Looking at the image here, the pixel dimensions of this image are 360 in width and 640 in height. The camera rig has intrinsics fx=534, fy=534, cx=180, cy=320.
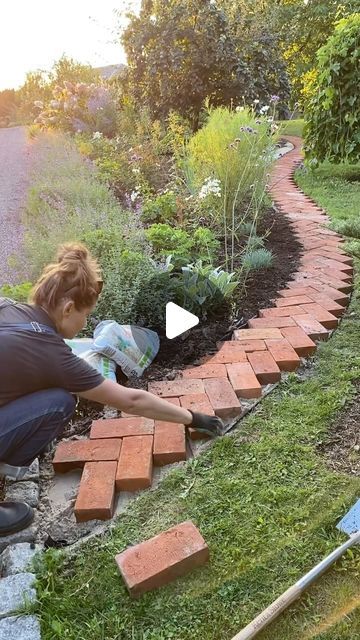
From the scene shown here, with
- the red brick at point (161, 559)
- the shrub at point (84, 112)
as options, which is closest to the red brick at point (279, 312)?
the red brick at point (161, 559)

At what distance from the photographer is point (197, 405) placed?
2.23m

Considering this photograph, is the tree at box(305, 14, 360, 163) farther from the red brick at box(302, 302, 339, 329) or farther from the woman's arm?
the woman's arm

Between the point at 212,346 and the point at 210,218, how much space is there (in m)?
1.75

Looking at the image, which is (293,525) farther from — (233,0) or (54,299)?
(233,0)

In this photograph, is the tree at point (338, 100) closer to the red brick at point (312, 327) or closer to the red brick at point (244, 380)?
the red brick at point (312, 327)

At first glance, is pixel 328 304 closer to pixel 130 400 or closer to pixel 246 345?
pixel 246 345

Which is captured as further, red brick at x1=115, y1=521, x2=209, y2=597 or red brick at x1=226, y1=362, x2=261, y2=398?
red brick at x1=226, y1=362, x2=261, y2=398

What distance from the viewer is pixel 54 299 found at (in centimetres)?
173

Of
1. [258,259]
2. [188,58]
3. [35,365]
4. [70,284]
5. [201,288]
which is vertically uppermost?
[188,58]

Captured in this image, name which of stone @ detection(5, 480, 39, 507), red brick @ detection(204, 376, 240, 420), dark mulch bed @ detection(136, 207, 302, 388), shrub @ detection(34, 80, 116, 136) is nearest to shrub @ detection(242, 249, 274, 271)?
dark mulch bed @ detection(136, 207, 302, 388)

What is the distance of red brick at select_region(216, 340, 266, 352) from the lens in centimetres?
264

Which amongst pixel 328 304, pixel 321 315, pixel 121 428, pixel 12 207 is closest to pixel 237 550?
pixel 121 428

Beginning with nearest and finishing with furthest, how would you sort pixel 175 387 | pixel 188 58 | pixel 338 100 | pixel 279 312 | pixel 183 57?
pixel 175 387
pixel 279 312
pixel 338 100
pixel 183 57
pixel 188 58

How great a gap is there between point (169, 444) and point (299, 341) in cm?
97
